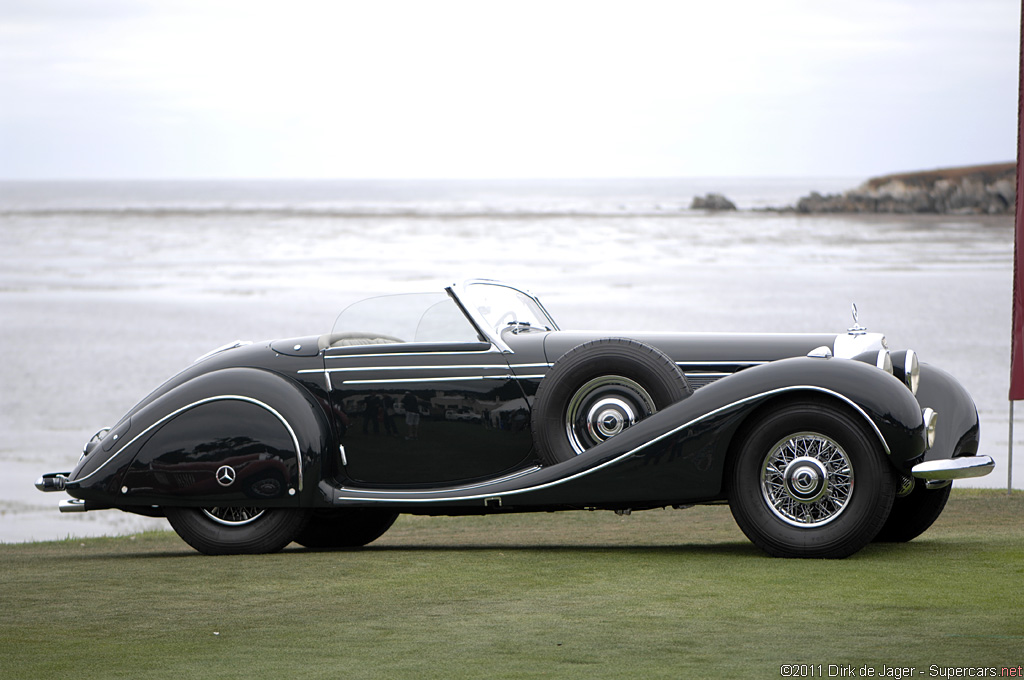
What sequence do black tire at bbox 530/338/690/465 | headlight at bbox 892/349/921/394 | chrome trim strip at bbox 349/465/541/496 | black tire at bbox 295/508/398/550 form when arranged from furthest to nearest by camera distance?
black tire at bbox 295/508/398/550
headlight at bbox 892/349/921/394
chrome trim strip at bbox 349/465/541/496
black tire at bbox 530/338/690/465

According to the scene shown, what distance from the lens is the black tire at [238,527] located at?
28.6 ft

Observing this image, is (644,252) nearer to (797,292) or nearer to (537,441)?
(797,292)

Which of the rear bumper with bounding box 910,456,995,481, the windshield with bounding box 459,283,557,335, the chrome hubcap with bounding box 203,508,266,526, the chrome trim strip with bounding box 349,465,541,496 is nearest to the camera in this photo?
the rear bumper with bounding box 910,456,995,481

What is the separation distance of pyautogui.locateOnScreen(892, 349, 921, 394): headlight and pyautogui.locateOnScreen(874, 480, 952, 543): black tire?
2.42 ft

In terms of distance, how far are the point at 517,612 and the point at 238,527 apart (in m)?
3.16

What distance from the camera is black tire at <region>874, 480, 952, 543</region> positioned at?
8.67 metres

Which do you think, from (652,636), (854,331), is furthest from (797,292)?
(652,636)

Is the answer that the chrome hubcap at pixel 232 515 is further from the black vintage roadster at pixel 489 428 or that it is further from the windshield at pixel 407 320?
the windshield at pixel 407 320

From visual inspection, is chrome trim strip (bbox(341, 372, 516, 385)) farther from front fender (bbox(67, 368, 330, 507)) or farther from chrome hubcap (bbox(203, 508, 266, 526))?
chrome hubcap (bbox(203, 508, 266, 526))

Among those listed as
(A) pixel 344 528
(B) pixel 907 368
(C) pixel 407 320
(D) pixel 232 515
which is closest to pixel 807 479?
(B) pixel 907 368

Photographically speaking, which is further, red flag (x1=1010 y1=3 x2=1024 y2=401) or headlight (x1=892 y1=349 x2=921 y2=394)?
red flag (x1=1010 y1=3 x2=1024 y2=401)

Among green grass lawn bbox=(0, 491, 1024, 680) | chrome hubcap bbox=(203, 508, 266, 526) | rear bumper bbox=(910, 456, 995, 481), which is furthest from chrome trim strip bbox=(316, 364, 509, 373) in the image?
rear bumper bbox=(910, 456, 995, 481)

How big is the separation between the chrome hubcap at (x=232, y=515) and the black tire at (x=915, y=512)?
14.1ft

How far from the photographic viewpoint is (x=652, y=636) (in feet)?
18.6
